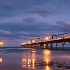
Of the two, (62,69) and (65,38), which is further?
(65,38)

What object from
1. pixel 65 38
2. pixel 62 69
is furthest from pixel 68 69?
pixel 65 38

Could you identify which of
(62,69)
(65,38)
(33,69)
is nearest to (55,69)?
(62,69)

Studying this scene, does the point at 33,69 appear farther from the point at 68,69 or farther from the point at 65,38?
the point at 65,38

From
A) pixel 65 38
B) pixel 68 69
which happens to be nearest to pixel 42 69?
pixel 68 69

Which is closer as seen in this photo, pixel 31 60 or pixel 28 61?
pixel 28 61

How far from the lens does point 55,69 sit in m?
22.0

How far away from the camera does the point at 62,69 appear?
2184cm

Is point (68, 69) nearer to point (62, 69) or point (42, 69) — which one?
point (62, 69)

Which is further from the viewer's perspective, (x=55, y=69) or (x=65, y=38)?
(x=65, y=38)

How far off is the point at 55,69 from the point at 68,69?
1.16 metres

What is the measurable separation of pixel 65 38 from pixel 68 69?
103 metres

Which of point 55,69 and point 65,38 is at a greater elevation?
point 65,38

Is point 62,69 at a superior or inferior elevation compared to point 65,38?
inferior

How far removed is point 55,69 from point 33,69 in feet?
6.47
